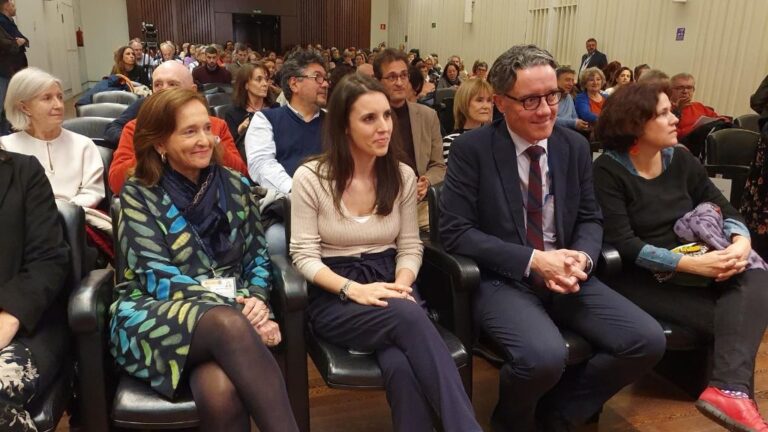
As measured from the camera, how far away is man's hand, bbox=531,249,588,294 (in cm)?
192

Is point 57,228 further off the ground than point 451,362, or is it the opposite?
point 57,228

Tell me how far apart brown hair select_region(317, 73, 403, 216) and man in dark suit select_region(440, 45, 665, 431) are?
0.76 ft

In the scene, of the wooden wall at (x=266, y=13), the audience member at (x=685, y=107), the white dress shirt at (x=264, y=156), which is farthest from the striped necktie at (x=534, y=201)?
the wooden wall at (x=266, y=13)

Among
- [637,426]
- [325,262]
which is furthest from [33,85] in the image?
[637,426]

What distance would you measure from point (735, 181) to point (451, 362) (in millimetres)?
2616

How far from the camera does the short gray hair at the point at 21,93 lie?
244 cm

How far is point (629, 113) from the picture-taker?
2.26 m

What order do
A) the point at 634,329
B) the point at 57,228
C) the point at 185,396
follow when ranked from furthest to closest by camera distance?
1. the point at 634,329
2. the point at 57,228
3. the point at 185,396

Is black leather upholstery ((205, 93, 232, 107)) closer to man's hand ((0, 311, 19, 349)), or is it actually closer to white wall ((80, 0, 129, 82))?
man's hand ((0, 311, 19, 349))

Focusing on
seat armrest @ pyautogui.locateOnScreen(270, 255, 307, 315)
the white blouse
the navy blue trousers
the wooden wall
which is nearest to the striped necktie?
the navy blue trousers

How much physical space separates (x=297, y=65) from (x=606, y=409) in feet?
7.07

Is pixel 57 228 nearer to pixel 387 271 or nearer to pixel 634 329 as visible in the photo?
pixel 387 271

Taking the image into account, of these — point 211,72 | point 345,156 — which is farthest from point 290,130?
point 211,72

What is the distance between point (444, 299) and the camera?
2059 mm
